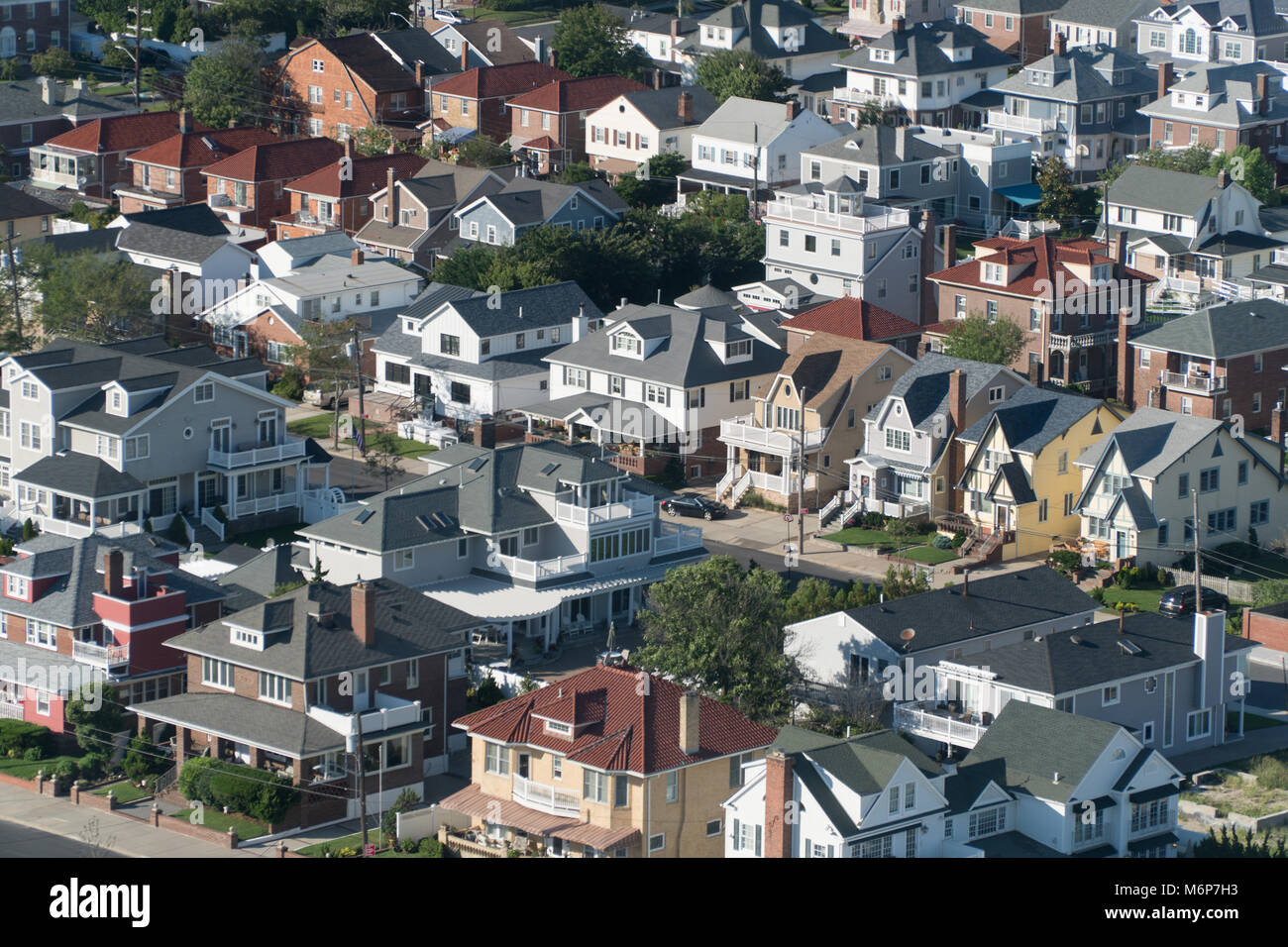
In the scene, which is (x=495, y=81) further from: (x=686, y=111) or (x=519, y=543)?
(x=519, y=543)

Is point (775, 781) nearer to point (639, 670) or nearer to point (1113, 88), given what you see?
point (639, 670)

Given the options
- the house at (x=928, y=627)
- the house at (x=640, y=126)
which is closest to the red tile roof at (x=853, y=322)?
the house at (x=928, y=627)

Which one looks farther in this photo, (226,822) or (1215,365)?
(1215,365)

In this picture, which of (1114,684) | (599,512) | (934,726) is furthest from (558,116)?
(1114,684)

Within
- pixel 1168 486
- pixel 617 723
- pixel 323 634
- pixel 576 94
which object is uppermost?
pixel 617 723

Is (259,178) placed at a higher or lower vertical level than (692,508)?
higher

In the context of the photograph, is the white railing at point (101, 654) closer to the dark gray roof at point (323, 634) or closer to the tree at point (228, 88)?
the dark gray roof at point (323, 634)
